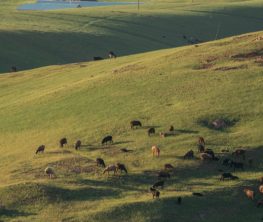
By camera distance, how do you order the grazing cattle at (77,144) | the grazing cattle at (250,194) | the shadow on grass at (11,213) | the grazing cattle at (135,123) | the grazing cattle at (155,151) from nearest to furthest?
1. the shadow on grass at (11,213)
2. the grazing cattle at (250,194)
3. the grazing cattle at (155,151)
4. the grazing cattle at (77,144)
5. the grazing cattle at (135,123)

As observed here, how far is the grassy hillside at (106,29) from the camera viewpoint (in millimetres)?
88688

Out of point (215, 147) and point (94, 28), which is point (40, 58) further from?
point (215, 147)

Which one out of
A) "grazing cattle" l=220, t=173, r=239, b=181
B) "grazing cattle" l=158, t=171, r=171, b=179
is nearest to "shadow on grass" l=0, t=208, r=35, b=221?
"grazing cattle" l=158, t=171, r=171, b=179

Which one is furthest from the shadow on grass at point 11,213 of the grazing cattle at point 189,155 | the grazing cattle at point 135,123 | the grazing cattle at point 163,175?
the grazing cattle at point 135,123

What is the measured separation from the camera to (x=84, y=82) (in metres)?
55.3

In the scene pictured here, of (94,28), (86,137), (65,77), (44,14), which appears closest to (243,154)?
(86,137)

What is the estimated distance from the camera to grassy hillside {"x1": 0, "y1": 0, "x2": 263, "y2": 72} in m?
88.7

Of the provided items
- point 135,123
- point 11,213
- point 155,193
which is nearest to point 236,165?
point 155,193

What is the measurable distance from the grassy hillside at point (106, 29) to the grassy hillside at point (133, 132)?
24400 mm

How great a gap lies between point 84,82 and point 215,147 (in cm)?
1867

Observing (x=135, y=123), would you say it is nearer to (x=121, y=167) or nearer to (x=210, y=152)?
(x=210, y=152)

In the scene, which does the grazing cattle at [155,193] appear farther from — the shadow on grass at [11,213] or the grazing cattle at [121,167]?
the shadow on grass at [11,213]

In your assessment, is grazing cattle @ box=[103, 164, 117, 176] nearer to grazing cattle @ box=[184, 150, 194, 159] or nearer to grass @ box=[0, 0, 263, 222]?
grass @ box=[0, 0, 263, 222]

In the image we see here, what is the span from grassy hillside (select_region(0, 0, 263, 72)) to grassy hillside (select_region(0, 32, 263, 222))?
2440 cm
